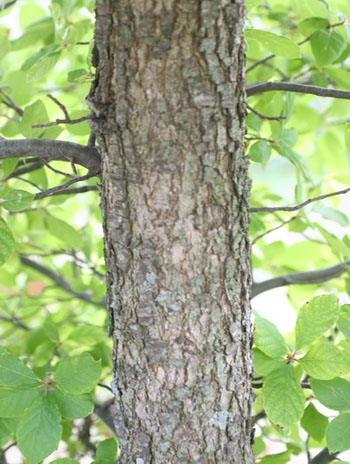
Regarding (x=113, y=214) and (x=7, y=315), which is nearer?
(x=113, y=214)

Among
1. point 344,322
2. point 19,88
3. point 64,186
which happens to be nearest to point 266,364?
point 344,322

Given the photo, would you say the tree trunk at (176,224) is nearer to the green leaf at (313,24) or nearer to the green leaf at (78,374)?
the green leaf at (78,374)

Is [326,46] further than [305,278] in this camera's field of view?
No

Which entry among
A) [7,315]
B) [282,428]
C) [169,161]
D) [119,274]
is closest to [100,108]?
[169,161]

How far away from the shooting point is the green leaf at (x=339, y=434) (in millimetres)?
682

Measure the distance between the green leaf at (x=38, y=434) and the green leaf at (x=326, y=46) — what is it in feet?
2.34

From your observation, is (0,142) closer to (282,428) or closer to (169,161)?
(169,161)

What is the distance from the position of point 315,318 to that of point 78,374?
1.12ft

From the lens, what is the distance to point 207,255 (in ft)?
1.99

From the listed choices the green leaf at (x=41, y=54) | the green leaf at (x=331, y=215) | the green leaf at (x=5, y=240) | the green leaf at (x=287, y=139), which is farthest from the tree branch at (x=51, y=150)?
the green leaf at (x=331, y=215)

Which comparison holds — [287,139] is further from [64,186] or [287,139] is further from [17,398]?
[17,398]

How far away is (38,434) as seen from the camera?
2.18ft

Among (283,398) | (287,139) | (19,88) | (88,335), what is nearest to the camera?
(283,398)

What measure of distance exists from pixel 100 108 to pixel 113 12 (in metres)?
0.10
